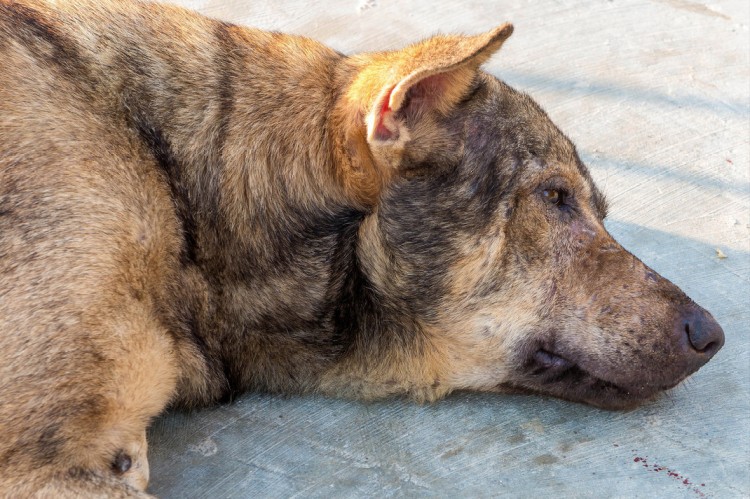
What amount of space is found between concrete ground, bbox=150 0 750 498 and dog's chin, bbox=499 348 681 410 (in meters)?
0.11

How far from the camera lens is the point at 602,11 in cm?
574

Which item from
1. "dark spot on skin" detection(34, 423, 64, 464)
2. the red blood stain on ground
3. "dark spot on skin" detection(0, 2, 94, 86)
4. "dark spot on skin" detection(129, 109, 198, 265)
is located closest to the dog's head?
the red blood stain on ground

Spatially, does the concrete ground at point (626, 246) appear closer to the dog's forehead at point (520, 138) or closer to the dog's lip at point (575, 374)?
the dog's lip at point (575, 374)

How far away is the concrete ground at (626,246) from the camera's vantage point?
306 centimetres

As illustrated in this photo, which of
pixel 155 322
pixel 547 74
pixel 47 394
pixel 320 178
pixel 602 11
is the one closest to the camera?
pixel 47 394

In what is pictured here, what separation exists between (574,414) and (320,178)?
1.24m

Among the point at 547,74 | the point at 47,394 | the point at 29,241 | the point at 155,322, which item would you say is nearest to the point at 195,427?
the point at 155,322

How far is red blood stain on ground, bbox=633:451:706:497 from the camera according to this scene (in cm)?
306

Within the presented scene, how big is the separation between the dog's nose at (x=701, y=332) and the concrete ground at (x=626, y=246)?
0.34m

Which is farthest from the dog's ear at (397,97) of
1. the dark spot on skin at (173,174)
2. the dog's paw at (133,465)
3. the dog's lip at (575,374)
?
the dog's paw at (133,465)

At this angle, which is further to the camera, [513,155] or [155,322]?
[513,155]

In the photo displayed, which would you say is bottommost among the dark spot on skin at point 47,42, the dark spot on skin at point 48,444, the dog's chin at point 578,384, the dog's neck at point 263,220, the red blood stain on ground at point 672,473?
the red blood stain on ground at point 672,473

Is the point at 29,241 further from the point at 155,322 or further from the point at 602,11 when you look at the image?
the point at 602,11

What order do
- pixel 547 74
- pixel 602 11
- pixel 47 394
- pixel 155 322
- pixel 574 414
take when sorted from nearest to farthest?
pixel 47 394 → pixel 155 322 → pixel 574 414 → pixel 547 74 → pixel 602 11
